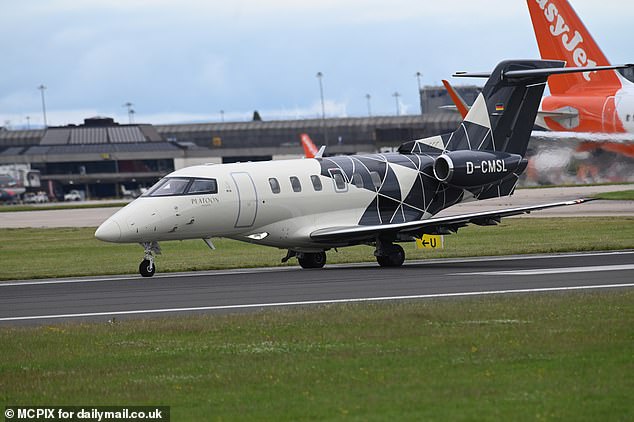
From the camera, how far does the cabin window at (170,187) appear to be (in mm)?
28906

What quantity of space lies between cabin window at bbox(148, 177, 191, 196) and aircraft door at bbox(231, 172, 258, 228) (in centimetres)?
136

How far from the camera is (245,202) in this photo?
29.5 meters

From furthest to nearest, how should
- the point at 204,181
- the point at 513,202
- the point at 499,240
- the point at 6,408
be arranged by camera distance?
the point at 513,202, the point at 499,240, the point at 204,181, the point at 6,408

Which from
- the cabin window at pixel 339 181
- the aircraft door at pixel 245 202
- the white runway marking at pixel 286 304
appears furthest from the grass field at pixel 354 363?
the cabin window at pixel 339 181

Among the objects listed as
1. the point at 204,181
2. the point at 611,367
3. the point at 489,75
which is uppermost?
the point at 489,75

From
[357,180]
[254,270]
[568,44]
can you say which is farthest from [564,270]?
[568,44]

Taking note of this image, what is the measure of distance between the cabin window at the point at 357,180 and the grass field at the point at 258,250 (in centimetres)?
332

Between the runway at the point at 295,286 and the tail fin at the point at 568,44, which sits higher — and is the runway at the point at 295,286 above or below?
below

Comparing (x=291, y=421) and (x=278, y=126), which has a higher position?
(x=278, y=126)

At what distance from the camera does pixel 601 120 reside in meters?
50.5

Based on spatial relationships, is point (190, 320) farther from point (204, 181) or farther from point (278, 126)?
point (278, 126)

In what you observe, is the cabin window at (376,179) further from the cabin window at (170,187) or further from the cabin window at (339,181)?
the cabin window at (170,187)

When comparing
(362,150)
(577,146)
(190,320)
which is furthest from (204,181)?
(362,150)

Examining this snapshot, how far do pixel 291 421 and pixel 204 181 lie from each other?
18162 mm
